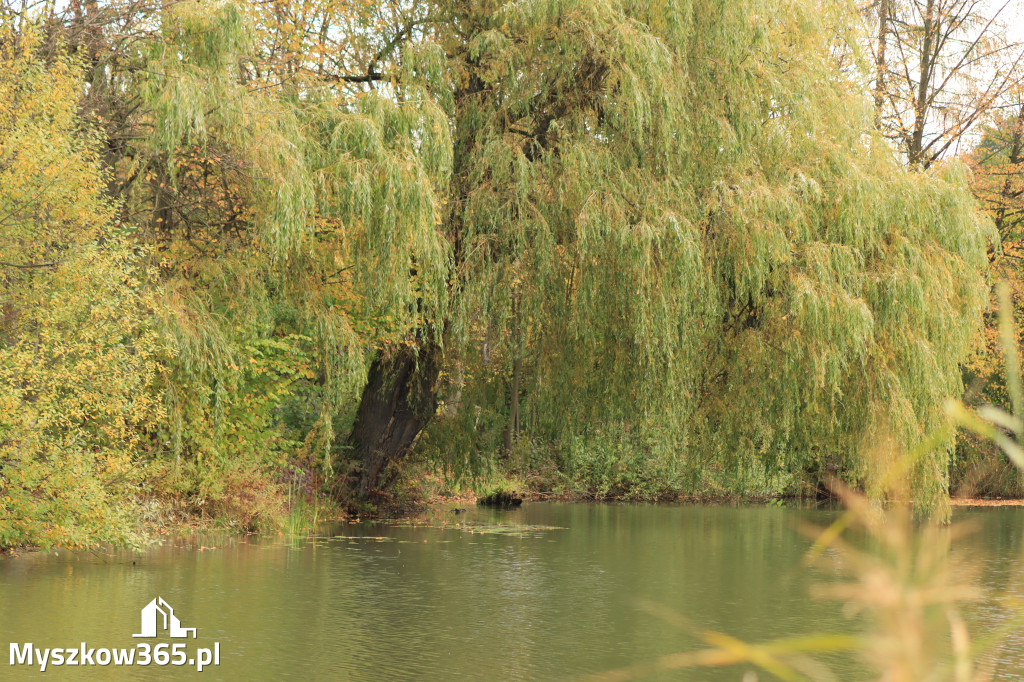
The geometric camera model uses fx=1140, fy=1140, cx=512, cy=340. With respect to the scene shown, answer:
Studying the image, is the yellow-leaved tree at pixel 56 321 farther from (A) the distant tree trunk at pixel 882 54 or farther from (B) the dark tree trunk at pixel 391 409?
(A) the distant tree trunk at pixel 882 54

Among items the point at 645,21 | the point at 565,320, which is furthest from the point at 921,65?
the point at 565,320

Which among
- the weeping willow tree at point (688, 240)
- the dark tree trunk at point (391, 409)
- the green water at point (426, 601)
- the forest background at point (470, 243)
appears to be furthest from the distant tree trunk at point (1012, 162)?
the dark tree trunk at point (391, 409)

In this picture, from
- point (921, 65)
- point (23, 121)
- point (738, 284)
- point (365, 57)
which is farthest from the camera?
point (921, 65)

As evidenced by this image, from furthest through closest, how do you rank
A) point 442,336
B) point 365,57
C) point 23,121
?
point 365,57 → point 442,336 → point 23,121

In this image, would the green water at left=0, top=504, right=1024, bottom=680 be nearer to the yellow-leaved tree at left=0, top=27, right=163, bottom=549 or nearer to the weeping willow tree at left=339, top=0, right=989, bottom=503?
the yellow-leaved tree at left=0, top=27, right=163, bottom=549

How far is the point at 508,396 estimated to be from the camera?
15.9m

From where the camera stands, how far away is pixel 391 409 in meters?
16.7

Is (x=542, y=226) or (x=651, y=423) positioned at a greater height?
(x=542, y=226)

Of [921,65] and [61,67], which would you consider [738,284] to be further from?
[921,65]

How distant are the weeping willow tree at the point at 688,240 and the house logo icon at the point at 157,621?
193 inches

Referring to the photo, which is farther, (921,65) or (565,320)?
(921,65)

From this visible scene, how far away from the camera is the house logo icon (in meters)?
8.90

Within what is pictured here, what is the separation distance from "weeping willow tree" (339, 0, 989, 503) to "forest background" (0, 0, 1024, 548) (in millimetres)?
41

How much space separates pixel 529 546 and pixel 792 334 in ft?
16.8
